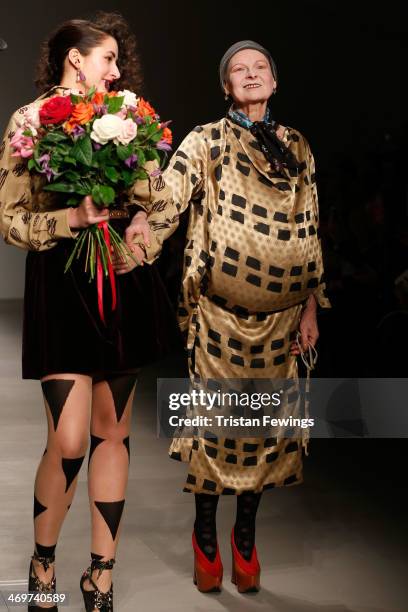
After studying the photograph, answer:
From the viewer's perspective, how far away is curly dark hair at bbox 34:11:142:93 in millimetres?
2486

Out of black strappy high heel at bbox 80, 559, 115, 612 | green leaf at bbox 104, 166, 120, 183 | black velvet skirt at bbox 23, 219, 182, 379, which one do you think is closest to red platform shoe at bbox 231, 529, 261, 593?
black strappy high heel at bbox 80, 559, 115, 612

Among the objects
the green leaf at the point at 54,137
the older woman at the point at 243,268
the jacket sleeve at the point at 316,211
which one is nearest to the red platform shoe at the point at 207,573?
the older woman at the point at 243,268

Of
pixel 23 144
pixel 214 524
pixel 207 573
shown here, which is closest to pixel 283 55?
pixel 214 524

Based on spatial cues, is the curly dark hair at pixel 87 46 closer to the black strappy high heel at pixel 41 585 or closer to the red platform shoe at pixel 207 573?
the black strappy high heel at pixel 41 585

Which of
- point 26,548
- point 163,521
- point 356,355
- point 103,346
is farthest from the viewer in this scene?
point 356,355

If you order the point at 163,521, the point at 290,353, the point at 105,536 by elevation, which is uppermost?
the point at 290,353

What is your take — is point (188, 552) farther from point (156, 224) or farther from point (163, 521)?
point (156, 224)

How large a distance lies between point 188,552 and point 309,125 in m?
6.29

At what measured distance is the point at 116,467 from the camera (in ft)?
8.43

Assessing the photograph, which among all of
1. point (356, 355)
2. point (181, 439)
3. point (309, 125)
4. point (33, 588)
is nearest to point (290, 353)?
point (181, 439)

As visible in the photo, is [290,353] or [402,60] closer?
[290,353]

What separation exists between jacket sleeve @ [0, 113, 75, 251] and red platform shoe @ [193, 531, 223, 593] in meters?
0.92

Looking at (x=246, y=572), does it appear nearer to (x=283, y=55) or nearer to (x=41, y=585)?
(x=41, y=585)

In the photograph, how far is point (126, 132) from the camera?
7.51 ft
